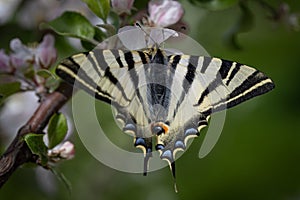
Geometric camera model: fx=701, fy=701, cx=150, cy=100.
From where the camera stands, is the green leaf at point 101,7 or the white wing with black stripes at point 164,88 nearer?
the white wing with black stripes at point 164,88

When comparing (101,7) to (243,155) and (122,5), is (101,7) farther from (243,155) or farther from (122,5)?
(243,155)

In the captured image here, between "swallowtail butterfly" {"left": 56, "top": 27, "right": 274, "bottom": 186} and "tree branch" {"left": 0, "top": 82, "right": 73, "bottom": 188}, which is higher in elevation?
"swallowtail butterfly" {"left": 56, "top": 27, "right": 274, "bottom": 186}

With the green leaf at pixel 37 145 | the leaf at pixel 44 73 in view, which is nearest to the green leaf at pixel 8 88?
the leaf at pixel 44 73

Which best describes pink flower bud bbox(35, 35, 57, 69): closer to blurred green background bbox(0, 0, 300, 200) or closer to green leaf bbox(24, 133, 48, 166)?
green leaf bbox(24, 133, 48, 166)

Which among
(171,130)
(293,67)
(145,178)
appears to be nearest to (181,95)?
(171,130)

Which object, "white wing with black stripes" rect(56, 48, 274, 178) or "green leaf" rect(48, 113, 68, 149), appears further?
"green leaf" rect(48, 113, 68, 149)

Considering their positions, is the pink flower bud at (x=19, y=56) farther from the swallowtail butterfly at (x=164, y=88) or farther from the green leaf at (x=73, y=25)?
the swallowtail butterfly at (x=164, y=88)

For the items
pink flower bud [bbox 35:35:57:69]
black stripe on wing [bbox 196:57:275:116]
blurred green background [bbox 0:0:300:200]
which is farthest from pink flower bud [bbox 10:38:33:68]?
blurred green background [bbox 0:0:300:200]
